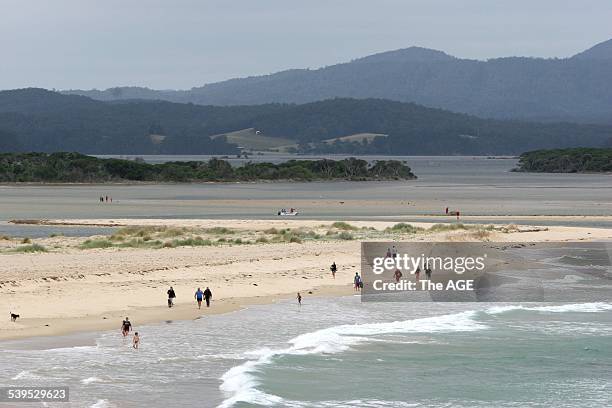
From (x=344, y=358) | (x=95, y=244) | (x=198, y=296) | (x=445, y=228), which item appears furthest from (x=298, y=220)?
(x=344, y=358)

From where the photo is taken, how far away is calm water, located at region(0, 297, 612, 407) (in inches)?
847

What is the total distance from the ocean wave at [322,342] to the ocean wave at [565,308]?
1.13 m

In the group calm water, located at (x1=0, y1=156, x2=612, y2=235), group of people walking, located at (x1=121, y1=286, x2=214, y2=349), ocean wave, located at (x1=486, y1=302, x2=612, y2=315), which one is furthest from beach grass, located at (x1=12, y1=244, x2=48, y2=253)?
calm water, located at (x1=0, y1=156, x2=612, y2=235)

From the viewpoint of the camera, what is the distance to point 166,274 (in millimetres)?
36812

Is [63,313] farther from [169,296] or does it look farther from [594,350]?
[594,350]

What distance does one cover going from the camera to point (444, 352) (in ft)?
86.6

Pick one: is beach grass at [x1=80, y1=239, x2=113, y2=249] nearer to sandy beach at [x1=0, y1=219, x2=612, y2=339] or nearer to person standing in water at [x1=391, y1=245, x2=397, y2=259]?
sandy beach at [x1=0, y1=219, x2=612, y2=339]

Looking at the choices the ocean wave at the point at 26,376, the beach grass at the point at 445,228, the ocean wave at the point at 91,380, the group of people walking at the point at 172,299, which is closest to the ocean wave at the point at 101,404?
the ocean wave at the point at 91,380

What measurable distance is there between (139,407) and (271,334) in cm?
822

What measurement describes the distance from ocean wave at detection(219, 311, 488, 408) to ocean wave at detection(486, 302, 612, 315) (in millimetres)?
1134

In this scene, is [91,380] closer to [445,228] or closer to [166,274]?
[166,274]

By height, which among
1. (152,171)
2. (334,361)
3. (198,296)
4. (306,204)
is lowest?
(334,361)

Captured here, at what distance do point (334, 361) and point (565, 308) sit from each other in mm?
11843

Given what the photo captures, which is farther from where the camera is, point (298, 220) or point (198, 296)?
point (298, 220)
